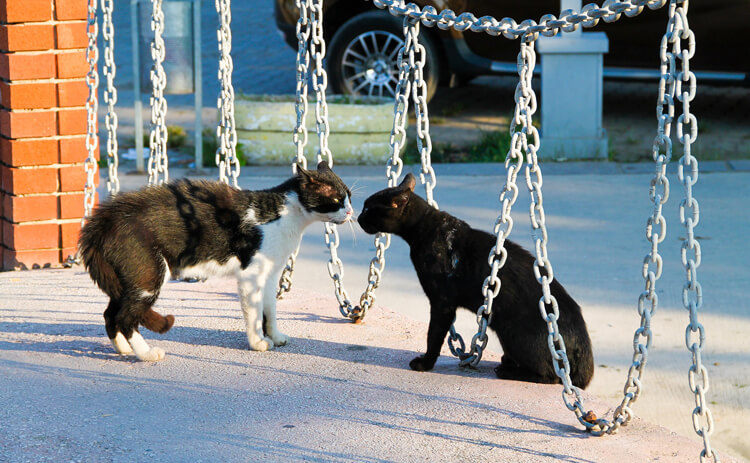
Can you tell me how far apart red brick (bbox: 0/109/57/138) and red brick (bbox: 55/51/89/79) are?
243 millimetres

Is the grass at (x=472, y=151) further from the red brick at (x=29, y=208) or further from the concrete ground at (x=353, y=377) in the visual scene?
the red brick at (x=29, y=208)

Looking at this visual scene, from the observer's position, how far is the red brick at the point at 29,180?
219 inches

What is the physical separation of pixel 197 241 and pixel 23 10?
87.9 inches

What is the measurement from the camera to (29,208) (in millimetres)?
5633

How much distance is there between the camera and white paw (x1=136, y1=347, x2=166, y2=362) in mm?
4090

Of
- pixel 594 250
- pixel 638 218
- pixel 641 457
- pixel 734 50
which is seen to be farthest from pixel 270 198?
pixel 734 50

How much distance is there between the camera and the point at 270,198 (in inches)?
169

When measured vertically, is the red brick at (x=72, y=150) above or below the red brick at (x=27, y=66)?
below

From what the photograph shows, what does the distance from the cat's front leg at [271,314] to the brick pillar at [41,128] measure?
6.59 ft

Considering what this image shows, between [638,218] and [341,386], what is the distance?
3517 millimetres

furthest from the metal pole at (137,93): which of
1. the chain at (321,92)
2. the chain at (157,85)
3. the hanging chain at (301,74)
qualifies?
the chain at (321,92)

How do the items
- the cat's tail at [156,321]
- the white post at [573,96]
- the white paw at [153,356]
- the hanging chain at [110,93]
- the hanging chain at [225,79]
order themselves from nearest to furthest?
the white paw at [153,356] → the cat's tail at [156,321] → the hanging chain at [225,79] → the hanging chain at [110,93] → the white post at [573,96]

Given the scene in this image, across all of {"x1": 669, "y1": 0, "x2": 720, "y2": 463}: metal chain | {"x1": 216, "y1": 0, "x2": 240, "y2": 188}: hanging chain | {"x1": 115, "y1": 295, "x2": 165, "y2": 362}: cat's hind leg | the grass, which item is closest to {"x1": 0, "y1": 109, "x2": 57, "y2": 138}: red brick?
{"x1": 216, "y1": 0, "x2": 240, "y2": 188}: hanging chain

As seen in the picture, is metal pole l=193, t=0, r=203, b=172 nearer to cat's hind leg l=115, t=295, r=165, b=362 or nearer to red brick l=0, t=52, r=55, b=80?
red brick l=0, t=52, r=55, b=80
